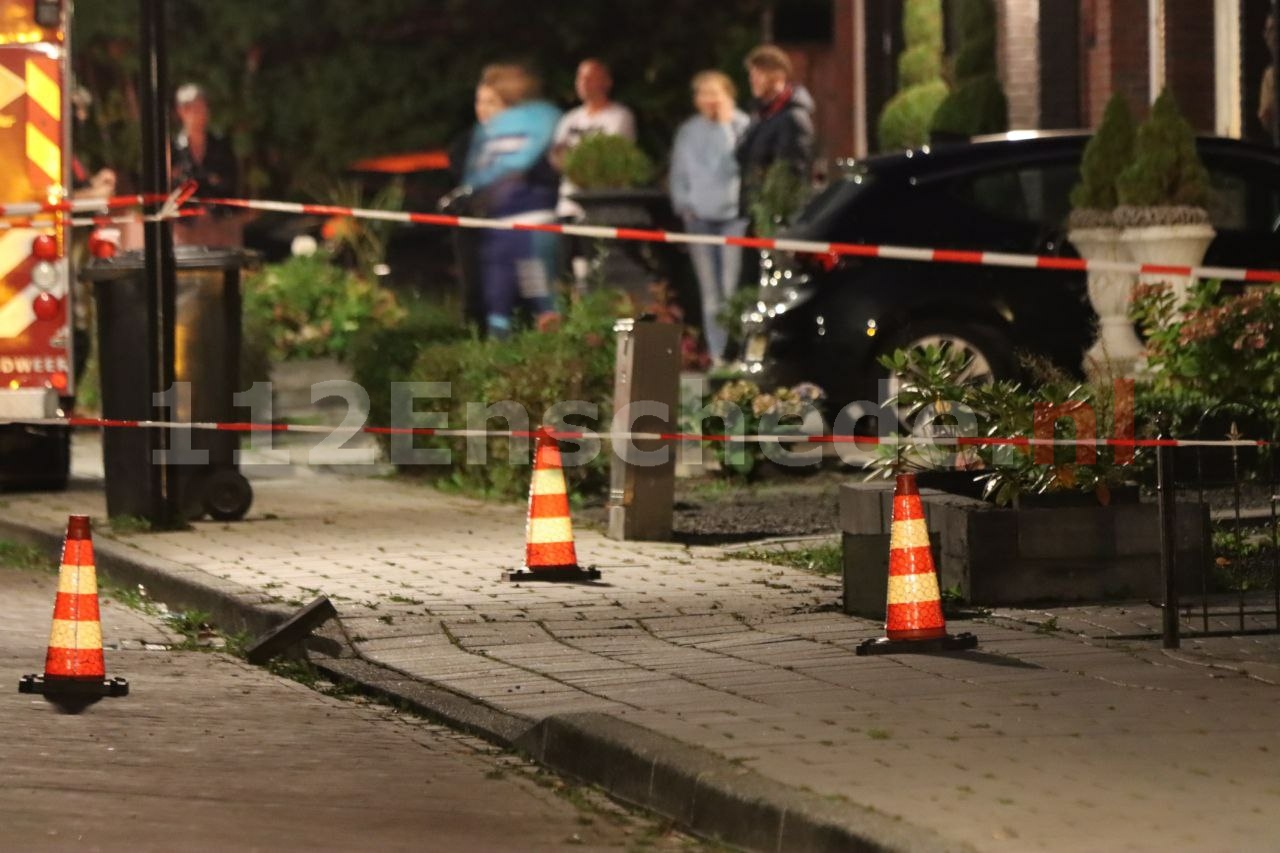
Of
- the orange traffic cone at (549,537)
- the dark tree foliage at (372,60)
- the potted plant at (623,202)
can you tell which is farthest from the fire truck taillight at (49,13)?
the dark tree foliage at (372,60)

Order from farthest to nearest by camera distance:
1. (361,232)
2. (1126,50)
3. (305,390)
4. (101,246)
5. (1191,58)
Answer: (361,232), (305,390), (1126,50), (1191,58), (101,246)

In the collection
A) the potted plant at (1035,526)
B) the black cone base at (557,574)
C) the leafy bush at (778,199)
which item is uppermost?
the leafy bush at (778,199)

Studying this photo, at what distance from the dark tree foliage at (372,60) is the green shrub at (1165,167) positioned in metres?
15.8

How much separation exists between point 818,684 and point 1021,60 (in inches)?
503

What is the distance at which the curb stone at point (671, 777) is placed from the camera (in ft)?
20.7

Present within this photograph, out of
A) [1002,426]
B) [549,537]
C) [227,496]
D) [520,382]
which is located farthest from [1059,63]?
[1002,426]

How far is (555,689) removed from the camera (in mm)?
8594

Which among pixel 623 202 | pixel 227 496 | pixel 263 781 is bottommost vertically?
pixel 263 781

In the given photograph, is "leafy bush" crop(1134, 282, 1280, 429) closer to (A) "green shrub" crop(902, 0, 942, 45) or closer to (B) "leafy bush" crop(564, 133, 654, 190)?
(B) "leafy bush" crop(564, 133, 654, 190)

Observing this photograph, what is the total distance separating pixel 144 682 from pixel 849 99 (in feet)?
58.2

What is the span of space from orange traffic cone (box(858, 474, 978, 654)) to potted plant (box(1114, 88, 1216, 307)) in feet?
Answer: 17.9

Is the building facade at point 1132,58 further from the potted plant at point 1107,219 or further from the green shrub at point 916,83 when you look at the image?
the potted plant at point 1107,219

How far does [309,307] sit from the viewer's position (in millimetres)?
22672

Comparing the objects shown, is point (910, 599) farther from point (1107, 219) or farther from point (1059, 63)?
point (1059, 63)
